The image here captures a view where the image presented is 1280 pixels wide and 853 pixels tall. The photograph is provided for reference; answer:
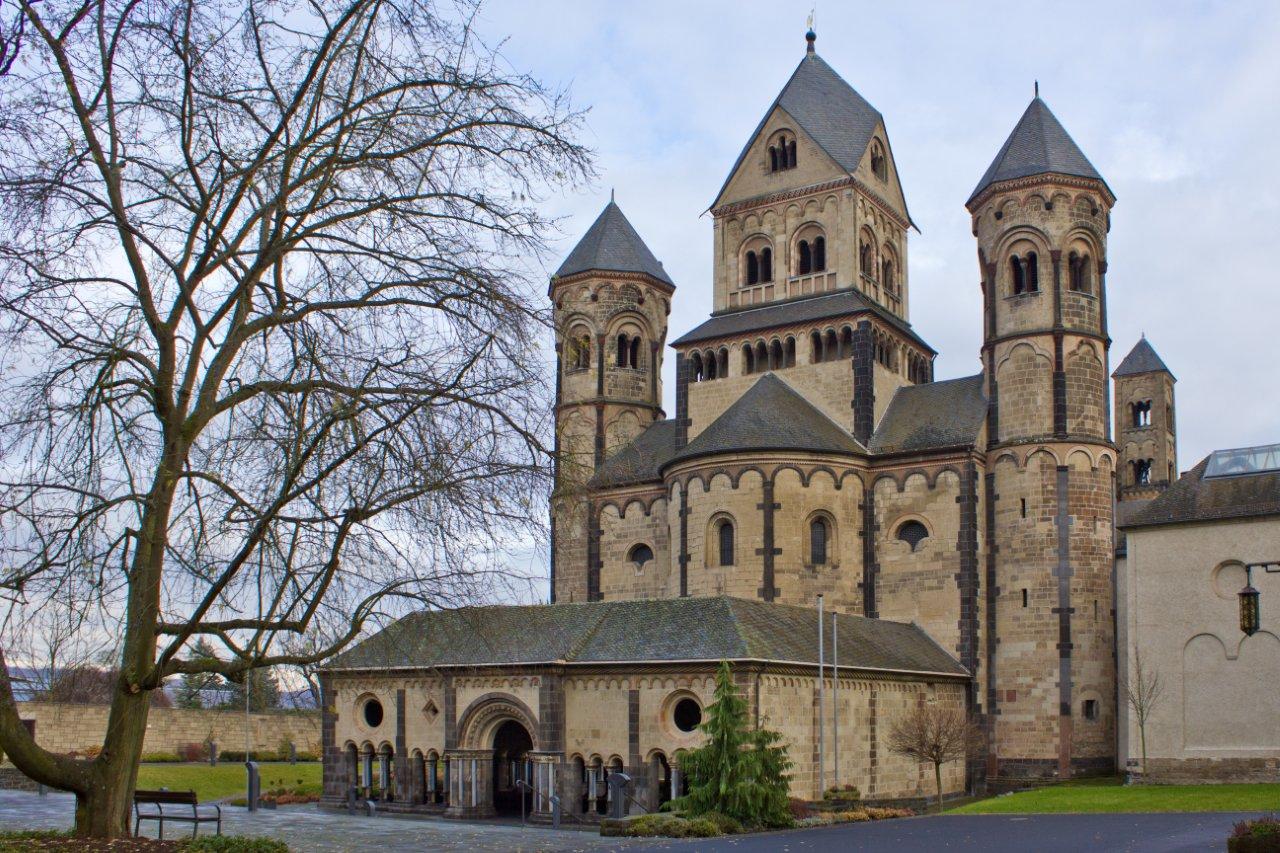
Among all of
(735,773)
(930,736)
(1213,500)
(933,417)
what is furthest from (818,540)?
(735,773)

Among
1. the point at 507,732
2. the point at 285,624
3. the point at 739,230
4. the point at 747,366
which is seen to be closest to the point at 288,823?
the point at 507,732

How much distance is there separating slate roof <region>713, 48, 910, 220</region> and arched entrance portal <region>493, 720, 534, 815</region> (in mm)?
26305

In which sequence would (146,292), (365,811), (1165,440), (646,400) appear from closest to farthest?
1. (146,292)
2. (365,811)
3. (646,400)
4. (1165,440)

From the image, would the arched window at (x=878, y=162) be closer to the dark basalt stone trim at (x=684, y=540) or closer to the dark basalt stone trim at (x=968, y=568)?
the dark basalt stone trim at (x=968, y=568)

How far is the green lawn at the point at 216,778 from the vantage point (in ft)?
153

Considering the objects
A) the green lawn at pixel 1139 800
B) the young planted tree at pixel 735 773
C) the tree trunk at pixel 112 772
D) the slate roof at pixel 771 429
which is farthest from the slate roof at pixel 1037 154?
the tree trunk at pixel 112 772

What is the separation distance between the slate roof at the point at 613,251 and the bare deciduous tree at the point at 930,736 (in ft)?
83.4

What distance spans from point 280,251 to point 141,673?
5.58m

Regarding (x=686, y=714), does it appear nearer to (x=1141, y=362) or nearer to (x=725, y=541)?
(x=725, y=541)

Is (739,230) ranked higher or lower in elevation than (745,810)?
higher

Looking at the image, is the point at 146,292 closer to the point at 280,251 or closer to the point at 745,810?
the point at 280,251

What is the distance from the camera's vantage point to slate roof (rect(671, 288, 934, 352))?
170 feet

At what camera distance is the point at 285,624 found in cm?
1567

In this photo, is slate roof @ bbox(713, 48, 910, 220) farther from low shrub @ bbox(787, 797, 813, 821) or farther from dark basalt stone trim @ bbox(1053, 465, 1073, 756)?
low shrub @ bbox(787, 797, 813, 821)
